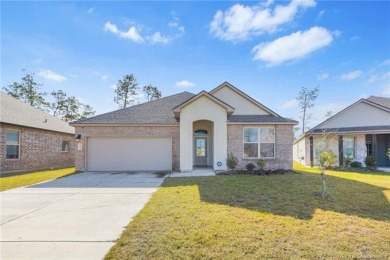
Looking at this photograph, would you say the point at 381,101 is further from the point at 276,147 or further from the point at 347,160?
the point at 276,147

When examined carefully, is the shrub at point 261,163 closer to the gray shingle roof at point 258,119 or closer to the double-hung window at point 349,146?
the gray shingle roof at point 258,119

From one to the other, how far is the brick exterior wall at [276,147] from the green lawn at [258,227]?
7.41 m

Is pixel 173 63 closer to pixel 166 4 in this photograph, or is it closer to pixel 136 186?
pixel 166 4

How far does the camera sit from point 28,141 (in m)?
18.3

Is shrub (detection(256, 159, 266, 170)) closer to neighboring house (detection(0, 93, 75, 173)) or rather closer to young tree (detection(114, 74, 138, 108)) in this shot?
neighboring house (detection(0, 93, 75, 173))

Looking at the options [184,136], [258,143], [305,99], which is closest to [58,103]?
[184,136]

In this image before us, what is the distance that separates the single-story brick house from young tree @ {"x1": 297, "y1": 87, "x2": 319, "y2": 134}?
88.4 feet

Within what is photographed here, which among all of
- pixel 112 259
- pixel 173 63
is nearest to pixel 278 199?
pixel 112 259

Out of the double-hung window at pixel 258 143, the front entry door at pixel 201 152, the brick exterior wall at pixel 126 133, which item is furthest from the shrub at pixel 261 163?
the brick exterior wall at pixel 126 133

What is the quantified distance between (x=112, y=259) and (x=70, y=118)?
145 ft

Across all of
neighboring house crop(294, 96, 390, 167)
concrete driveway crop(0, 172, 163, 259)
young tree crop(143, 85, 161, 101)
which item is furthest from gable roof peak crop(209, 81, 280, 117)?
young tree crop(143, 85, 161, 101)

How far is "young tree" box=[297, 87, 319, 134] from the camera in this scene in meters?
40.8

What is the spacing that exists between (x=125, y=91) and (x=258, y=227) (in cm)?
4206

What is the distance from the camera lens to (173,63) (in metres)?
18.5
